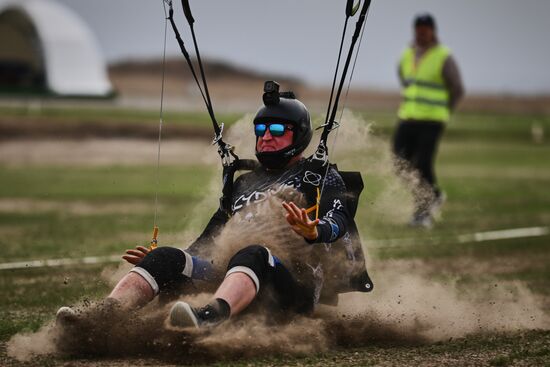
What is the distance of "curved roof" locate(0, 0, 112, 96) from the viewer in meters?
48.6

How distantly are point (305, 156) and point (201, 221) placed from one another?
117cm

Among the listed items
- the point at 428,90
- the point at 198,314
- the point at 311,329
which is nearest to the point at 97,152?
the point at 428,90

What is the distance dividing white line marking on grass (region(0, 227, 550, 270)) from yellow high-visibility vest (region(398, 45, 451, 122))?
6.38 ft

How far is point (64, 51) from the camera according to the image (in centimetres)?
5016

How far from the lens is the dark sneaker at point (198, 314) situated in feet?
17.3

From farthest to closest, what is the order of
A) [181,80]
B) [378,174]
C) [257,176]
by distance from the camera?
[181,80], [378,174], [257,176]

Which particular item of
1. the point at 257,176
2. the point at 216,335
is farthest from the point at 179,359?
the point at 257,176

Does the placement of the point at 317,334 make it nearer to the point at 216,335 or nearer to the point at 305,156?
the point at 216,335

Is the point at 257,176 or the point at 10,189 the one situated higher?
the point at 257,176

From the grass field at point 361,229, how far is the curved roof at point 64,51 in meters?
25.3

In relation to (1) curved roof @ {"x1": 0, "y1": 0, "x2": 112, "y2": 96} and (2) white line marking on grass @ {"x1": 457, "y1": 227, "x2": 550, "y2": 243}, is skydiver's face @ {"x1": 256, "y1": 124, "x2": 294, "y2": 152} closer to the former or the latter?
(2) white line marking on grass @ {"x1": 457, "y1": 227, "x2": 550, "y2": 243}

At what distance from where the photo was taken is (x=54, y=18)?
51500mm

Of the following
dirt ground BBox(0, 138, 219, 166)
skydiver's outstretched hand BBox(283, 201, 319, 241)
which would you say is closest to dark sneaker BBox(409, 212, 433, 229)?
skydiver's outstretched hand BBox(283, 201, 319, 241)

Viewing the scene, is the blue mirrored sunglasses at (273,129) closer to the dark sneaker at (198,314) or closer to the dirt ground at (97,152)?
the dark sneaker at (198,314)
